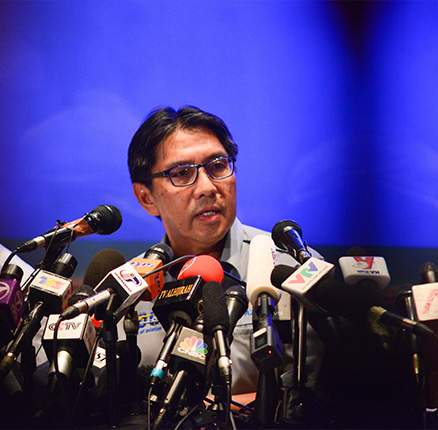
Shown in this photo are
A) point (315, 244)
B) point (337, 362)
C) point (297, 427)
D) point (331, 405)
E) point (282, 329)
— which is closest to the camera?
point (297, 427)

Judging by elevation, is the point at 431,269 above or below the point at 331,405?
above

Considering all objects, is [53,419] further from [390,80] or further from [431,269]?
[390,80]

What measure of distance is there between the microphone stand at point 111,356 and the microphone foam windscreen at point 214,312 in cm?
30

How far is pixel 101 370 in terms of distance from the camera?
1347 millimetres

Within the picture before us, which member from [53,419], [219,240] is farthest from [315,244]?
[53,419]

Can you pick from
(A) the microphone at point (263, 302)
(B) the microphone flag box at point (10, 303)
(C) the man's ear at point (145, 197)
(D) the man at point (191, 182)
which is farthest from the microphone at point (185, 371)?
(C) the man's ear at point (145, 197)

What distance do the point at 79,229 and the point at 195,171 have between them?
→ 0.93 m

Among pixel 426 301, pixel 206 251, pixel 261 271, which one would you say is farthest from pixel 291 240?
pixel 206 251

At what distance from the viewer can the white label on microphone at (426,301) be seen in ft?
3.86

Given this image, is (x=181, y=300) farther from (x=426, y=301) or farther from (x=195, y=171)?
(x=195, y=171)

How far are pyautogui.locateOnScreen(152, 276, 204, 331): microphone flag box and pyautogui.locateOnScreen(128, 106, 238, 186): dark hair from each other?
141 centimetres

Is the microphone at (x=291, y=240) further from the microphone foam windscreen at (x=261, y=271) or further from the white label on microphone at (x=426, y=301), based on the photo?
the white label on microphone at (x=426, y=301)

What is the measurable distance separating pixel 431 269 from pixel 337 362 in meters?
0.43

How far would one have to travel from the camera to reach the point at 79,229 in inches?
65.7
